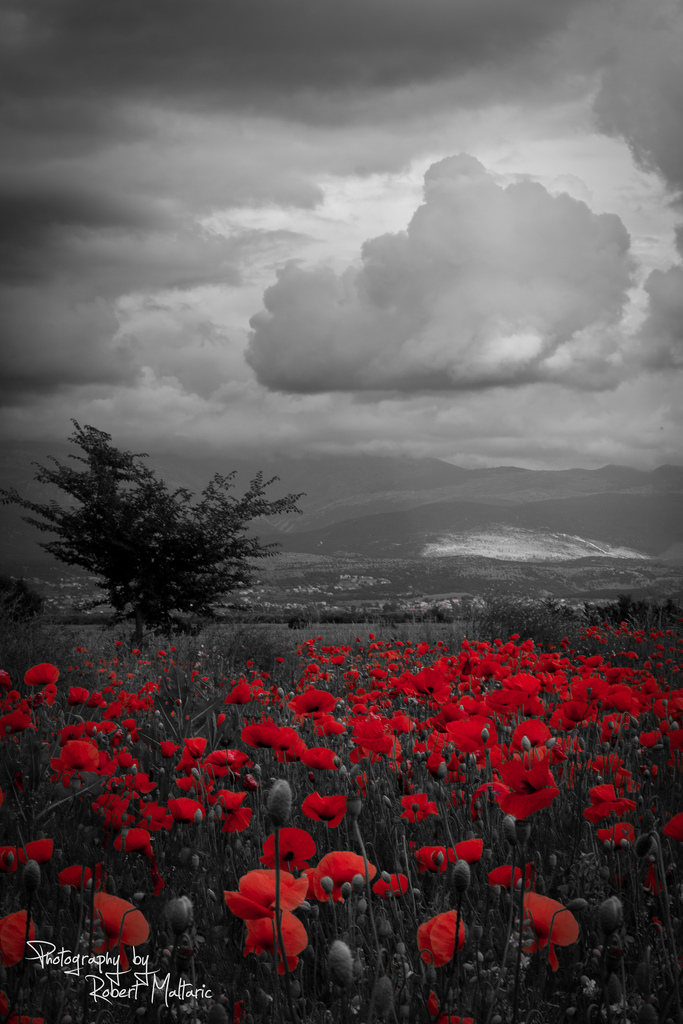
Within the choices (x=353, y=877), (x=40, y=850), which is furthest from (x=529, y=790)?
(x=40, y=850)

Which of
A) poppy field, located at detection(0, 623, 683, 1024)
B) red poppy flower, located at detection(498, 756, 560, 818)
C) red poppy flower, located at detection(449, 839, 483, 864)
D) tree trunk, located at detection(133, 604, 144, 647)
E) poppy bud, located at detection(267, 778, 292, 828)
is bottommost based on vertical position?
tree trunk, located at detection(133, 604, 144, 647)

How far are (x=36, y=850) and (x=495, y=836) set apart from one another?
1.60 m

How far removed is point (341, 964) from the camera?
3.24 ft

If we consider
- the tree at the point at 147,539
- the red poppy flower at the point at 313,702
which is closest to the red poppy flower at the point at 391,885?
the red poppy flower at the point at 313,702

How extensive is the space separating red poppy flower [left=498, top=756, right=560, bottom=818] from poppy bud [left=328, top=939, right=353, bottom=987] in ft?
1.27

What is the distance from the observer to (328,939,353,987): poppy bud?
3.20 ft

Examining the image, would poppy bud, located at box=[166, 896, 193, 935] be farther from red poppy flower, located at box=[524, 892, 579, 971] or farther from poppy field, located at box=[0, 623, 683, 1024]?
red poppy flower, located at box=[524, 892, 579, 971]

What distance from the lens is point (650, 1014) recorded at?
1.16 metres

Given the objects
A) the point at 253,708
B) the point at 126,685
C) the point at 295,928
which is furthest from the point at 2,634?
the point at 295,928

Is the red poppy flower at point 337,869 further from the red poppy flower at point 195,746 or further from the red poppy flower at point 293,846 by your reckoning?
the red poppy flower at point 195,746

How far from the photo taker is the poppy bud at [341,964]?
3.20ft

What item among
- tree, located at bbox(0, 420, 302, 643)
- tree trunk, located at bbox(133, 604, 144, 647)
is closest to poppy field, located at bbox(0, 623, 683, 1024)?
tree trunk, located at bbox(133, 604, 144, 647)

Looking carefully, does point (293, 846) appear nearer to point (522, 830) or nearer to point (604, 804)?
point (522, 830)

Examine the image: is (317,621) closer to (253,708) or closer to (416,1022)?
(253,708)
